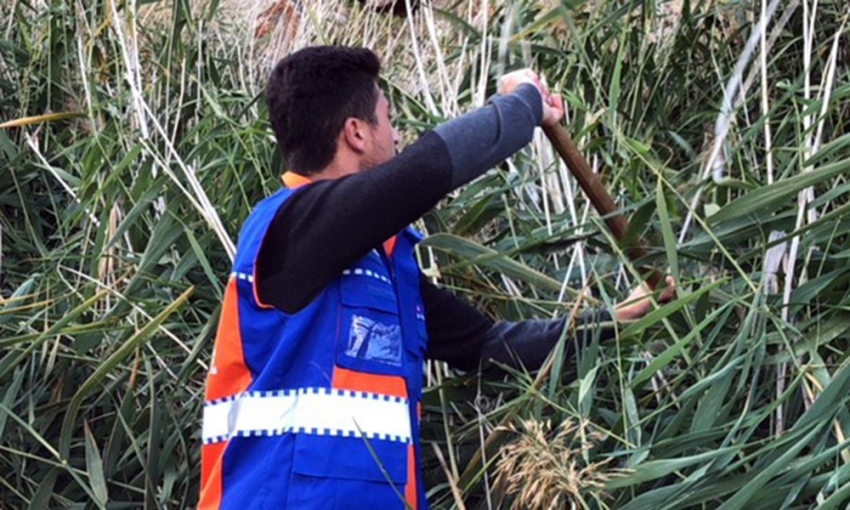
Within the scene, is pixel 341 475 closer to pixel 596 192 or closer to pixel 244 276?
pixel 244 276

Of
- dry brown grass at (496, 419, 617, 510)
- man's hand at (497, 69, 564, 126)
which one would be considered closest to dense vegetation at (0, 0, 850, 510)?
dry brown grass at (496, 419, 617, 510)

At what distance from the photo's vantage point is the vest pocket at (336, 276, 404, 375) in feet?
5.70

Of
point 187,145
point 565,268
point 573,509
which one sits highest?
point 187,145

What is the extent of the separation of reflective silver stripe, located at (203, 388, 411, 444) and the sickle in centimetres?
41

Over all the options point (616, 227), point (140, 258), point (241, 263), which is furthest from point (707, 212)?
point (140, 258)

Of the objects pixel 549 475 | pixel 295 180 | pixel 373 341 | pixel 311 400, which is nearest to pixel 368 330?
pixel 373 341

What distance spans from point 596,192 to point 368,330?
39 centimetres

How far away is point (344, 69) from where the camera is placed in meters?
1.84

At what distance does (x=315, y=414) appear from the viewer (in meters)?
1.71

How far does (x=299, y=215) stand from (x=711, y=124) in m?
0.94

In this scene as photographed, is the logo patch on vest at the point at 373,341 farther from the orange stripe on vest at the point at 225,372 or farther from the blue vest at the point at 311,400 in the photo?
the orange stripe on vest at the point at 225,372

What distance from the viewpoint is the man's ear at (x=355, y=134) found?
1819 mm

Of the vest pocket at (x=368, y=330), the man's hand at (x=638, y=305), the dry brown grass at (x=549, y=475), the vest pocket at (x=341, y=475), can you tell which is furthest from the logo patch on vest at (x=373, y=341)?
the man's hand at (x=638, y=305)

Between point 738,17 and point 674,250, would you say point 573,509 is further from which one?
point 738,17
